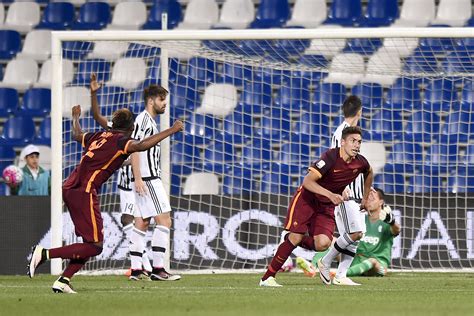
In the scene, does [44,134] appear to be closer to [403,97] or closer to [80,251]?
[403,97]

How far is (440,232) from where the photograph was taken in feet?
47.0

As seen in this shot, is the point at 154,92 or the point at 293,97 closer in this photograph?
the point at 154,92

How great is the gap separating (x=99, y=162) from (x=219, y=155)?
18.6 feet

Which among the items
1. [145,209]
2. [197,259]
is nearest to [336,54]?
[197,259]

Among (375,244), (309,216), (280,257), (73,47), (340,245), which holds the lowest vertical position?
(375,244)

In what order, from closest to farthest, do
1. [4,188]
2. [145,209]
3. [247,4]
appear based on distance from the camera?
[145,209] < [4,188] < [247,4]

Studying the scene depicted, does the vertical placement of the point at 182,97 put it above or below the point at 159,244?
above

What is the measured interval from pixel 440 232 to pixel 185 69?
12.4ft

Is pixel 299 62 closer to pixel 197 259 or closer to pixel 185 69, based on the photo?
pixel 185 69

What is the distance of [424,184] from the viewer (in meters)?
15.1

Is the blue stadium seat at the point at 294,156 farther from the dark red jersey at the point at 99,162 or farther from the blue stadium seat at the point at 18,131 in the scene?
the dark red jersey at the point at 99,162

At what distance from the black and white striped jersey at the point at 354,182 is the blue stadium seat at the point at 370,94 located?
4.34 m

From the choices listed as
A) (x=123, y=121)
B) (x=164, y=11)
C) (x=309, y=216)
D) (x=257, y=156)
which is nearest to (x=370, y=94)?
(x=257, y=156)

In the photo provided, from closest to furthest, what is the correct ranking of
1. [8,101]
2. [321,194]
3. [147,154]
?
1. [321,194]
2. [147,154]
3. [8,101]
